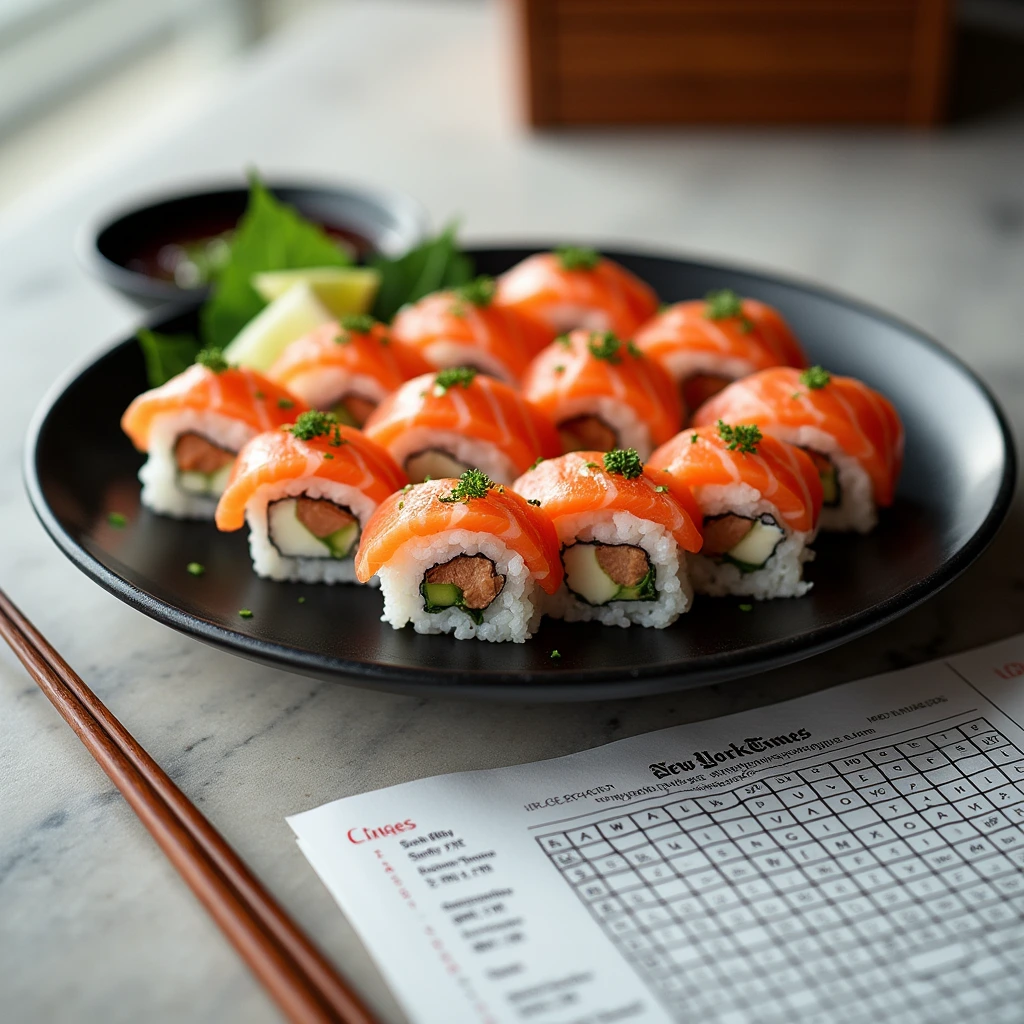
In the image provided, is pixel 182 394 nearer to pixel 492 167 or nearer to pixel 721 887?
pixel 721 887

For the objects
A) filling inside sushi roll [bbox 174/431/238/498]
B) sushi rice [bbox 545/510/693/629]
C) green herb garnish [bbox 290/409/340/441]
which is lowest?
sushi rice [bbox 545/510/693/629]

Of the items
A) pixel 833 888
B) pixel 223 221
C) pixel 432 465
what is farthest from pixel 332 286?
pixel 833 888

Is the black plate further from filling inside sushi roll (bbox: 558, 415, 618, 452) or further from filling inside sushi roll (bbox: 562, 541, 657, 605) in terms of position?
filling inside sushi roll (bbox: 558, 415, 618, 452)

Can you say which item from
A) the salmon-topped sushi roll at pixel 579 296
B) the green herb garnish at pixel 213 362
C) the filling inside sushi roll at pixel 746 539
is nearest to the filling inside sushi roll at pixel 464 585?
the filling inside sushi roll at pixel 746 539

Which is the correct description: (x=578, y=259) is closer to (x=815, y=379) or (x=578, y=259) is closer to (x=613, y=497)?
(x=815, y=379)

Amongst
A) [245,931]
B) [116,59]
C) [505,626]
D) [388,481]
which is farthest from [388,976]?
[116,59]

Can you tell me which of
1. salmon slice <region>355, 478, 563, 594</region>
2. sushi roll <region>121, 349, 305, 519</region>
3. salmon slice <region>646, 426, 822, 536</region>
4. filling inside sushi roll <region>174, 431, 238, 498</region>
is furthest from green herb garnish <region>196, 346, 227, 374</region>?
salmon slice <region>646, 426, 822, 536</region>
